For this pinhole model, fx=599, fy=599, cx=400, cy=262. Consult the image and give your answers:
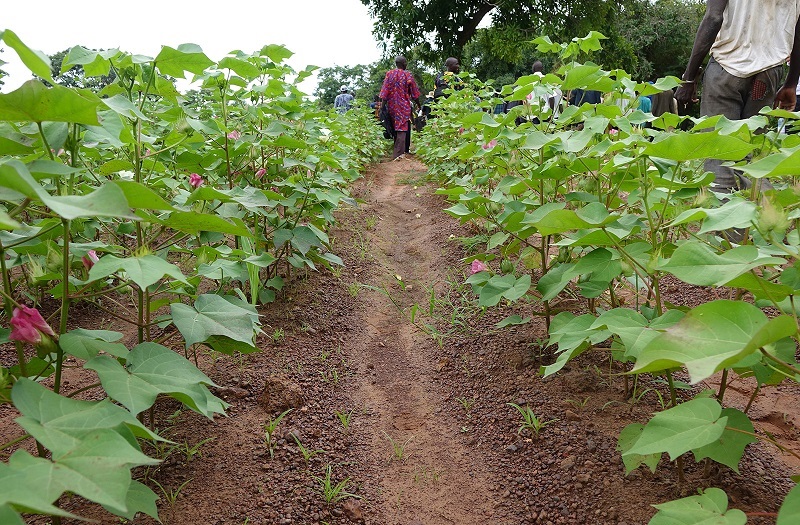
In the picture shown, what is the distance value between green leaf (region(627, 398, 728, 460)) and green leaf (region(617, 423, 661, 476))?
35 centimetres

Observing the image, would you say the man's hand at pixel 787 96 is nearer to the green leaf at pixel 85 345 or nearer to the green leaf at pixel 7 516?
the green leaf at pixel 85 345

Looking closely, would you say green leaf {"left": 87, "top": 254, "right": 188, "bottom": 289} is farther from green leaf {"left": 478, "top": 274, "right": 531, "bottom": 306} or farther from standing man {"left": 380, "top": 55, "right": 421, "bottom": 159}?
standing man {"left": 380, "top": 55, "right": 421, "bottom": 159}

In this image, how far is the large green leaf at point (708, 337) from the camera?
2.74 feet

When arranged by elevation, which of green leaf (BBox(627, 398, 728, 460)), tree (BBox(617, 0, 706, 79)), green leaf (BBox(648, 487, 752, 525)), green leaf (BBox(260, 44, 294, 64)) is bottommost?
green leaf (BBox(648, 487, 752, 525))

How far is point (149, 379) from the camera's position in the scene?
113cm

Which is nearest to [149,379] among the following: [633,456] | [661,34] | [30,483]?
[30,483]

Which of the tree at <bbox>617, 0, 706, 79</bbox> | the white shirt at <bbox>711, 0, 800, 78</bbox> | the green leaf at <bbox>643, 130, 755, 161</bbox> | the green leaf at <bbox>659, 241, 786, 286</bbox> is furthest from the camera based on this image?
the tree at <bbox>617, 0, 706, 79</bbox>

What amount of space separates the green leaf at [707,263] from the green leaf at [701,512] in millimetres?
370

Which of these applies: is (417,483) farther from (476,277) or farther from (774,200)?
(774,200)

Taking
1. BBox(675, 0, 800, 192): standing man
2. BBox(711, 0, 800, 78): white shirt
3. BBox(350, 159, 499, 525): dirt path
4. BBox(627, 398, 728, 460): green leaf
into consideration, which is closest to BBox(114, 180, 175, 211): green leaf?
BBox(627, 398, 728, 460): green leaf

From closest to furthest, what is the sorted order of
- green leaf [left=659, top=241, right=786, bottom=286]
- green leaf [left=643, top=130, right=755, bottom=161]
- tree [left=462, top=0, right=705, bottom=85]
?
green leaf [left=659, top=241, right=786, bottom=286] < green leaf [left=643, top=130, right=755, bottom=161] < tree [left=462, top=0, right=705, bottom=85]

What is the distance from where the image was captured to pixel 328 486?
5.67 feet

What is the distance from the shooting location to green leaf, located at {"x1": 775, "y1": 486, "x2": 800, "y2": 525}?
2.60 ft

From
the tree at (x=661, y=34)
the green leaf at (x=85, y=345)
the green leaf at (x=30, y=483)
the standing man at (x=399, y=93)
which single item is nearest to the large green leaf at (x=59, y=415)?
the green leaf at (x=30, y=483)
